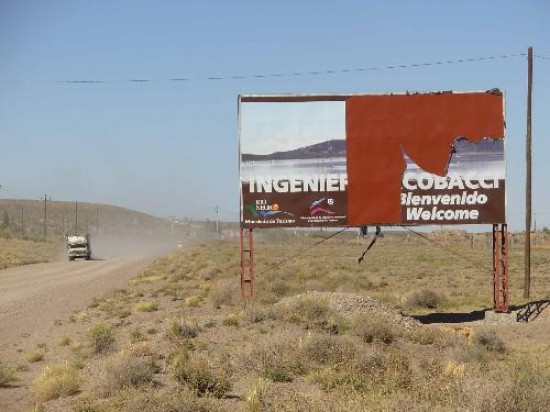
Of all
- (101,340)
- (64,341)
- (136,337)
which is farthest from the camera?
(64,341)

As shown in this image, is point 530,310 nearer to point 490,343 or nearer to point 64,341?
point 490,343

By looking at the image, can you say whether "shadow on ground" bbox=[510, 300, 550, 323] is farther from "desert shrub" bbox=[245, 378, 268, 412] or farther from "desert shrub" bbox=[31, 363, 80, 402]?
"desert shrub" bbox=[31, 363, 80, 402]

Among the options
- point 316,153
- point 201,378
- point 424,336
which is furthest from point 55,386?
point 316,153

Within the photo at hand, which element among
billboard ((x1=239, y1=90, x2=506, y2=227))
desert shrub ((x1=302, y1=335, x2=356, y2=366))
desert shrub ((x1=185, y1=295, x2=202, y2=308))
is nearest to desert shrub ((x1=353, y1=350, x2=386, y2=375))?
desert shrub ((x1=302, y1=335, x2=356, y2=366))

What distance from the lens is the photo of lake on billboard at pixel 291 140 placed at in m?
20.4

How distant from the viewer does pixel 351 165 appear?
20391mm

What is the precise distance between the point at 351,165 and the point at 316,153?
3.78 feet

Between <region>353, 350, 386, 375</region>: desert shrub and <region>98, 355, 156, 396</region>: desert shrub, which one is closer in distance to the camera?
<region>98, 355, 156, 396</region>: desert shrub

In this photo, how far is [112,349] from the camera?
50.4ft

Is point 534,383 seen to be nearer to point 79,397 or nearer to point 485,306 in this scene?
point 79,397

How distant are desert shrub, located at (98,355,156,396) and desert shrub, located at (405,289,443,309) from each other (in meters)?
15.1

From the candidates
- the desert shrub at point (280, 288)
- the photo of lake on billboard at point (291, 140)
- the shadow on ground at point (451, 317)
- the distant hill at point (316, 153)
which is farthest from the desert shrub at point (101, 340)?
the desert shrub at point (280, 288)

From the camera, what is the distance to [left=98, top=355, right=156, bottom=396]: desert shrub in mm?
10938

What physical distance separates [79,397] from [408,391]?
532 cm
